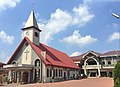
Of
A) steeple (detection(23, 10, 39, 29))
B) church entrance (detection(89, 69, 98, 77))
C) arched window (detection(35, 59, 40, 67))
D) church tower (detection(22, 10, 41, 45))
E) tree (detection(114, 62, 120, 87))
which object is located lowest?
church entrance (detection(89, 69, 98, 77))

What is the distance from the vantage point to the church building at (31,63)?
1246 inches

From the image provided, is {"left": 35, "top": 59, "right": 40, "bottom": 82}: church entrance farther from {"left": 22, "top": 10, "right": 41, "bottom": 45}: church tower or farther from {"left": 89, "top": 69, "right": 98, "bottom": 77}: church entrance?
{"left": 89, "top": 69, "right": 98, "bottom": 77}: church entrance

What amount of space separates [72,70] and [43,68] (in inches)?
603

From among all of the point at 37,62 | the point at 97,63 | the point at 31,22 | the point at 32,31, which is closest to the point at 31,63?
the point at 37,62

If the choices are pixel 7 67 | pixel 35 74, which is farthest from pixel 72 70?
pixel 7 67

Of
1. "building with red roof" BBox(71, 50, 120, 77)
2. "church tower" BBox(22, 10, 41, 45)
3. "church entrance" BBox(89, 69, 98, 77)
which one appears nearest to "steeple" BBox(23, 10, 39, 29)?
"church tower" BBox(22, 10, 41, 45)

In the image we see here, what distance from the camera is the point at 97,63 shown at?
171 ft

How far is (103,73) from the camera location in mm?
52312

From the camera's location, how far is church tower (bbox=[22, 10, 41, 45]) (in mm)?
35378

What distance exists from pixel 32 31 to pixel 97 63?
23.0 meters

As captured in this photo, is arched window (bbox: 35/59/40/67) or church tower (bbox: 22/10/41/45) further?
church tower (bbox: 22/10/41/45)

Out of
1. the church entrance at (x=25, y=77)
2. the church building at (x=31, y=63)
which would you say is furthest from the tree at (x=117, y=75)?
the church entrance at (x=25, y=77)

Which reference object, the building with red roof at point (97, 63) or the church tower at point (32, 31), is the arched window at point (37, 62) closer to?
the church tower at point (32, 31)

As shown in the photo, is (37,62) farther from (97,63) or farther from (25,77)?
(97,63)
